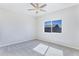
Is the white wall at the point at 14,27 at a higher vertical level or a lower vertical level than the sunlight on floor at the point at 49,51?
higher

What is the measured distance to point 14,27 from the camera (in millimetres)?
4715

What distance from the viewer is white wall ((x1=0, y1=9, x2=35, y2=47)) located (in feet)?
13.6

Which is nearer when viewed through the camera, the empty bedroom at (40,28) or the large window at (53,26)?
the empty bedroom at (40,28)

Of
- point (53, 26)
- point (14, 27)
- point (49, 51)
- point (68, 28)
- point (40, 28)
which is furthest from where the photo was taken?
point (40, 28)

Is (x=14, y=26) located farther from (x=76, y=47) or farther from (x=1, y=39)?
(x=76, y=47)

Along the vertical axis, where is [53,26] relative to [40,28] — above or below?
above

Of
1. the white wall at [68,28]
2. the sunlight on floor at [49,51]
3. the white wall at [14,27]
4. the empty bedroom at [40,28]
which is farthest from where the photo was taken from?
the white wall at [14,27]

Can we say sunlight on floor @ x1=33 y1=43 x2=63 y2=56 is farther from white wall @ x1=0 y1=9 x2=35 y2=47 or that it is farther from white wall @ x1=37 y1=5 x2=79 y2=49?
white wall @ x1=0 y1=9 x2=35 y2=47

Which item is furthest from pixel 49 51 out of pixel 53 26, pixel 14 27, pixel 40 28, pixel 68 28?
pixel 40 28

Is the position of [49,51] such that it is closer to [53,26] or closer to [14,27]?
[53,26]

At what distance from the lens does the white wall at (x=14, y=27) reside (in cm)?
416

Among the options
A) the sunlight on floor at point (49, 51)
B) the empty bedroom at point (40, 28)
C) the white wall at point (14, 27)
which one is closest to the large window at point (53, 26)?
the empty bedroom at point (40, 28)

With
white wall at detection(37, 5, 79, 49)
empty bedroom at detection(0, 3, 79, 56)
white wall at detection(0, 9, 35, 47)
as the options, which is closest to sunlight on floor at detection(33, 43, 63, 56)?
empty bedroom at detection(0, 3, 79, 56)

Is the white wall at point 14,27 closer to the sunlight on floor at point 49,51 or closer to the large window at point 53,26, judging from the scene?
the large window at point 53,26
